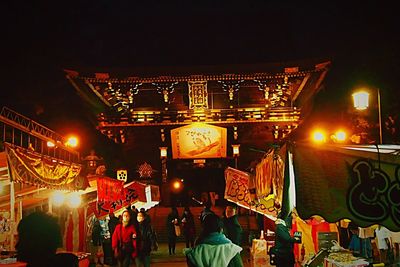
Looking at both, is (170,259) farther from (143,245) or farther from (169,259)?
(143,245)

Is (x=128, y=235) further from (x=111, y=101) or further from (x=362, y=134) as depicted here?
(x=362, y=134)

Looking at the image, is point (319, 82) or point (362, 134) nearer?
point (319, 82)

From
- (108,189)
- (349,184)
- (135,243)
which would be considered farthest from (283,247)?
(108,189)

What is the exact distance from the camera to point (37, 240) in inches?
162

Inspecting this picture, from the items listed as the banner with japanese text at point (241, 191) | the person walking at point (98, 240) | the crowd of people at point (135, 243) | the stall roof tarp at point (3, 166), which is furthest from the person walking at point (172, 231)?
the stall roof tarp at point (3, 166)

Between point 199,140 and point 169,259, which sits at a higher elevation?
point 199,140

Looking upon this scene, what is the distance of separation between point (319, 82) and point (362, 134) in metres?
4.76

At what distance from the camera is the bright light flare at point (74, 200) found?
1823 centimetres

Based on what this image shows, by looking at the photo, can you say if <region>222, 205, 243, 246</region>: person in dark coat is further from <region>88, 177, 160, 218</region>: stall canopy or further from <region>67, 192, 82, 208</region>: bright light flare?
<region>67, 192, 82, 208</region>: bright light flare

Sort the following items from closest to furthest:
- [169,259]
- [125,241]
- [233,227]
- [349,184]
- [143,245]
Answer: [349,184] → [233,227] → [125,241] → [143,245] → [169,259]

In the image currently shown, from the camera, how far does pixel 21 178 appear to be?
9.95 metres

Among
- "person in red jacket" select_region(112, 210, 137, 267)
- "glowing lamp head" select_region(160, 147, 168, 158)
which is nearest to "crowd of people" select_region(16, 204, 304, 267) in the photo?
"person in red jacket" select_region(112, 210, 137, 267)

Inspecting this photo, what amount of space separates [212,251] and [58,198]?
11.5 meters

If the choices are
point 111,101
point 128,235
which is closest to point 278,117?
point 111,101
